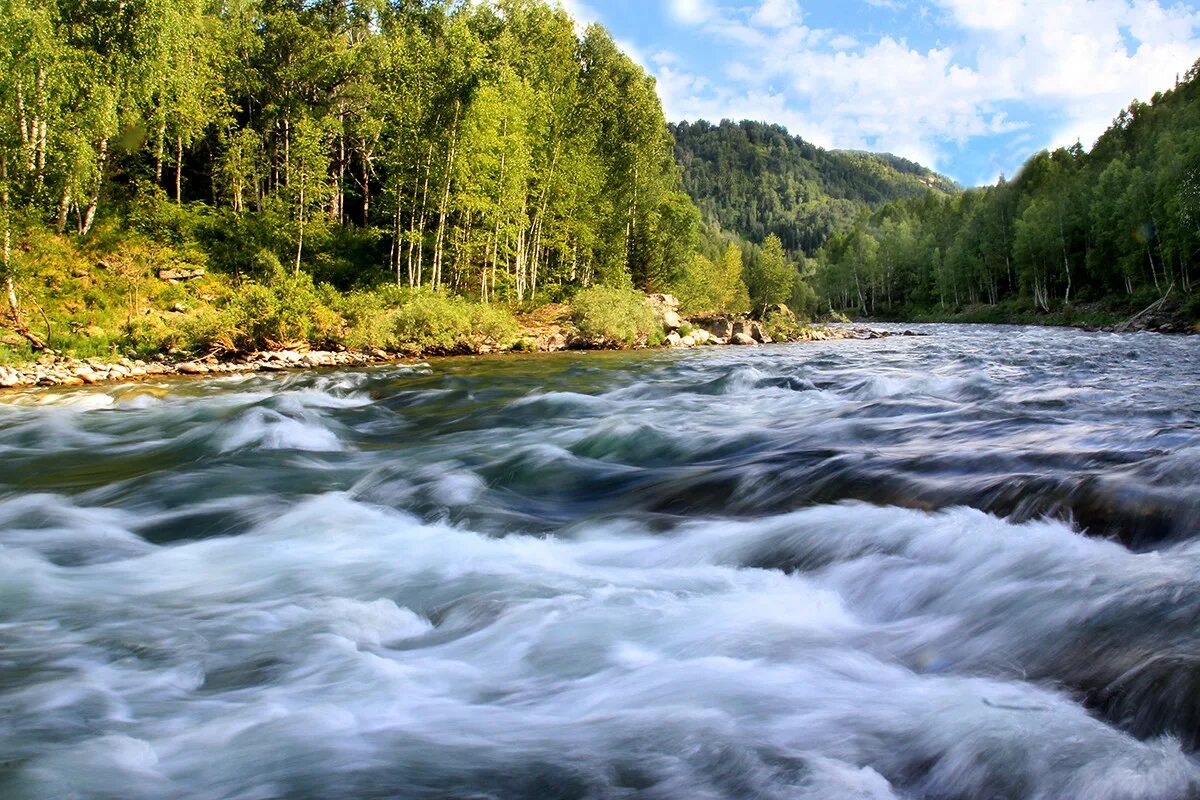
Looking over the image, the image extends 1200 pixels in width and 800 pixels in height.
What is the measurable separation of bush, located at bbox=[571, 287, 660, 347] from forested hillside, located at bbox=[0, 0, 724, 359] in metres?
4.24

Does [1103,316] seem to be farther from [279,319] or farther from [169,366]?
[169,366]

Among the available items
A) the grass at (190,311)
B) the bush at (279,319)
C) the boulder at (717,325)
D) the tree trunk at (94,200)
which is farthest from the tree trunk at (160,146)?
the boulder at (717,325)

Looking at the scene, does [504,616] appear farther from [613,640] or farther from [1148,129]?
[1148,129]

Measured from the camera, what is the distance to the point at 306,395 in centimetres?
1252

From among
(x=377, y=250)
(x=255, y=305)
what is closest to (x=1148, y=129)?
(x=377, y=250)

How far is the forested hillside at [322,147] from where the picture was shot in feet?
69.5

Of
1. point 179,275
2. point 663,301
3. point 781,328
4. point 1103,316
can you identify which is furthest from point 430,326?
point 1103,316

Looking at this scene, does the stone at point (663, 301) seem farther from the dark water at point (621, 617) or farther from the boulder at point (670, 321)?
the dark water at point (621, 617)

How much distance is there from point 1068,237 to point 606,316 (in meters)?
45.9

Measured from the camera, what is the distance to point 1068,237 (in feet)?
186

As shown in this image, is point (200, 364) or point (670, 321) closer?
point (200, 364)

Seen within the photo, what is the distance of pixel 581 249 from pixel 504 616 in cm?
3659

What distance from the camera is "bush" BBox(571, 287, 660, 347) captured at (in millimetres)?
28625

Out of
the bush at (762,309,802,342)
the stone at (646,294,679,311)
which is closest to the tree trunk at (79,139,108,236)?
the stone at (646,294,679,311)
